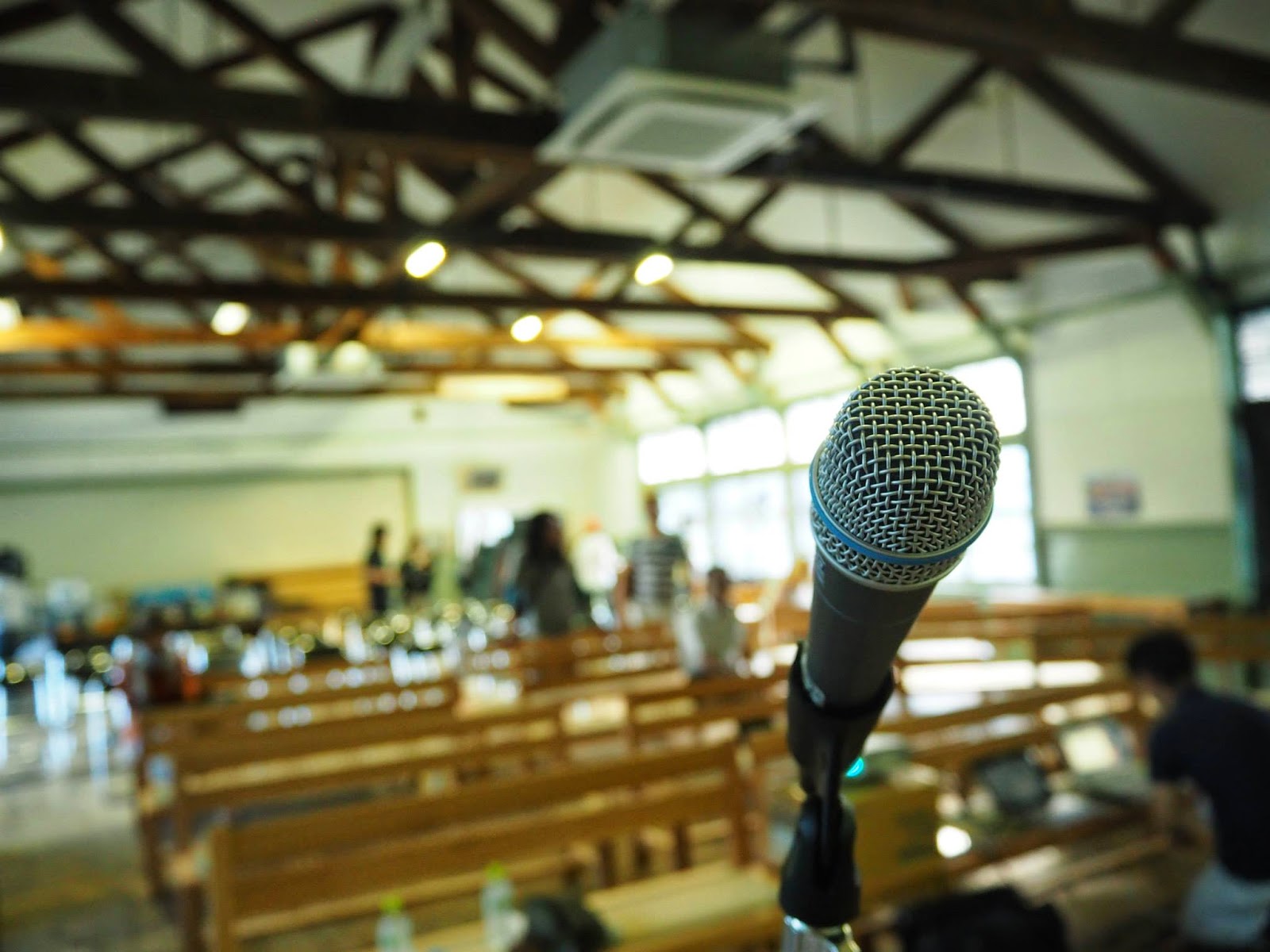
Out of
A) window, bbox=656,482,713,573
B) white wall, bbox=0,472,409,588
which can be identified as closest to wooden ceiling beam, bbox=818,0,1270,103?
window, bbox=656,482,713,573

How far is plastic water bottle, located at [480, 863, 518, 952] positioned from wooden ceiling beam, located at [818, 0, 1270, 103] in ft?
10.5

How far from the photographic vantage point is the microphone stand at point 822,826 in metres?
0.77

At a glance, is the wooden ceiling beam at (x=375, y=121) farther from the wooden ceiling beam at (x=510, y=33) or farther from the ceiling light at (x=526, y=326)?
the ceiling light at (x=526, y=326)

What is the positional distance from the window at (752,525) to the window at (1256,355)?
19.6 feet

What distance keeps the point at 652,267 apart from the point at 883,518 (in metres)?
5.58

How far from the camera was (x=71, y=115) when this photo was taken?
434 cm

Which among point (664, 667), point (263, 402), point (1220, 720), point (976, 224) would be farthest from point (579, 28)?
point (263, 402)

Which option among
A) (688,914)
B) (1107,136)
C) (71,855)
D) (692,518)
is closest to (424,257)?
(71,855)

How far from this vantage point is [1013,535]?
986cm

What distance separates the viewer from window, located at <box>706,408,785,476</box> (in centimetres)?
1345

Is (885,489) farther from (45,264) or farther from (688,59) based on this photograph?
(45,264)

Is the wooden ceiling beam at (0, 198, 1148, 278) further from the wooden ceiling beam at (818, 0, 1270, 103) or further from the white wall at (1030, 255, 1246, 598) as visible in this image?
the wooden ceiling beam at (818, 0, 1270, 103)

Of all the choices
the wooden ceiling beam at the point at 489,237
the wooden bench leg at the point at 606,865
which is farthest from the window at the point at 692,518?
the wooden bench leg at the point at 606,865

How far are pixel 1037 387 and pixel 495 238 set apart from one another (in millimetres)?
5355
